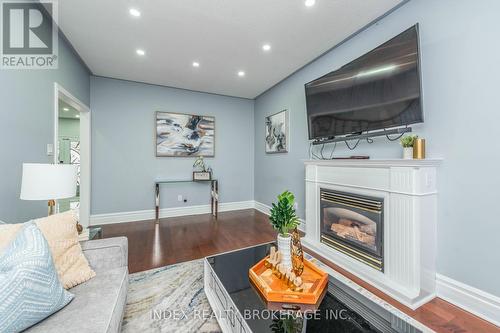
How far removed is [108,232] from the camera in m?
3.22

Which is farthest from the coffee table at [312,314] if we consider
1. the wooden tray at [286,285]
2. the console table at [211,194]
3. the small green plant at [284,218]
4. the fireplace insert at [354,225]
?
the console table at [211,194]

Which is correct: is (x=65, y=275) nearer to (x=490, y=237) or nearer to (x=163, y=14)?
(x=163, y=14)

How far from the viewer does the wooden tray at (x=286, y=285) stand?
1.21 meters

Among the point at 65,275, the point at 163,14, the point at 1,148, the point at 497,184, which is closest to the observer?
the point at 65,275

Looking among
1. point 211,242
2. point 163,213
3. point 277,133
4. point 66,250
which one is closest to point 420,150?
point 277,133

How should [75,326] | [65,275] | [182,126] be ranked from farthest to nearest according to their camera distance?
[182,126] → [65,275] → [75,326]

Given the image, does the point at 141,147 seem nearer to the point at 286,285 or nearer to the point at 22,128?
the point at 22,128

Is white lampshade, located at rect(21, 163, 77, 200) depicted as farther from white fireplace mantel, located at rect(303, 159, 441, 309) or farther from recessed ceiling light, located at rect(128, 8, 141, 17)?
white fireplace mantel, located at rect(303, 159, 441, 309)

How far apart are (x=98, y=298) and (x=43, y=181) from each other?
936mm

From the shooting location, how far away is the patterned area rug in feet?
4.68

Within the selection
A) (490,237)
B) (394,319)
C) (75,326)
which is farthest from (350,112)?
(75,326)

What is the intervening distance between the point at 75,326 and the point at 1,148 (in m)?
1.57

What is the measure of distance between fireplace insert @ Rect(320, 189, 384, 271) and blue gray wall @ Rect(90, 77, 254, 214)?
2586 mm

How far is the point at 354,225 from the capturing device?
2.20 metres
